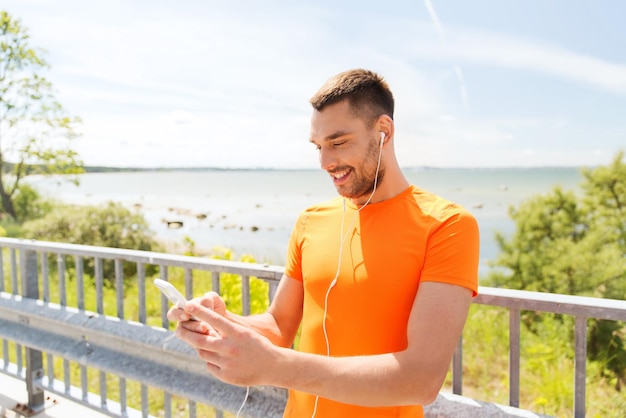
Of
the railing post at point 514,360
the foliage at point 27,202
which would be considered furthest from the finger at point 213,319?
the foliage at point 27,202

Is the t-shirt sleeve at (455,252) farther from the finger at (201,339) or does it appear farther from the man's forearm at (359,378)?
the finger at (201,339)

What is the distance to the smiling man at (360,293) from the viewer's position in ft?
4.64

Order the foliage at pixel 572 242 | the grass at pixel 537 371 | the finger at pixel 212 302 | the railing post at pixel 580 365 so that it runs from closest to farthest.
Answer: the finger at pixel 212 302 < the railing post at pixel 580 365 < the grass at pixel 537 371 < the foliage at pixel 572 242

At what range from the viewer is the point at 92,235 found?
9641mm

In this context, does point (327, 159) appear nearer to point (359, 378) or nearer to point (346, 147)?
point (346, 147)

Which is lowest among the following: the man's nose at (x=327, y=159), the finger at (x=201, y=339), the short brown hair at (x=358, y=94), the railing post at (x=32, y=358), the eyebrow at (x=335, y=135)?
the railing post at (x=32, y=358)

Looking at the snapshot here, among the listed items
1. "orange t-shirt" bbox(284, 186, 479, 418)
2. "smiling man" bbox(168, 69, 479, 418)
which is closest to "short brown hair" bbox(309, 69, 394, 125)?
"smiling man" bbox(168, 69, 479, 418)

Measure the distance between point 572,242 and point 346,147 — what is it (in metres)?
7.05

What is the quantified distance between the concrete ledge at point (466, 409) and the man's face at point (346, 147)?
1000 mm

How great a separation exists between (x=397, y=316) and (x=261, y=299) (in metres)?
3.95

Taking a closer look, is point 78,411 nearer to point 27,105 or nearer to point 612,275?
point 612,275

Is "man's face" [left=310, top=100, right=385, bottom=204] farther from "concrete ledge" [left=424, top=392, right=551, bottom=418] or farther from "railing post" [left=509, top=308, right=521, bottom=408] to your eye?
"concrete ledge" [left=424, top=392, right=551, bottom=418]

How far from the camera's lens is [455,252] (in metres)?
1.52

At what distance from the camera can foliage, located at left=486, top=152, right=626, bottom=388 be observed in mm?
6848
